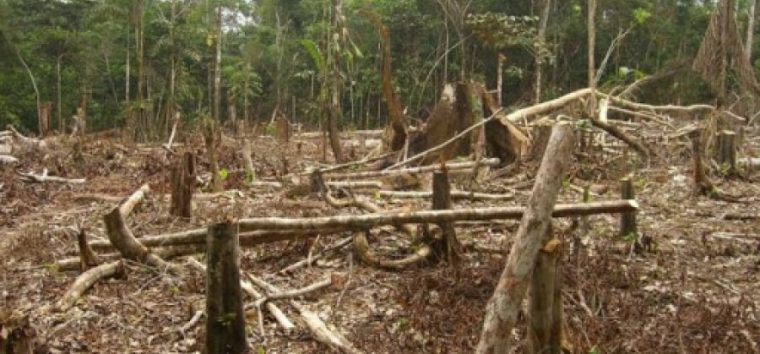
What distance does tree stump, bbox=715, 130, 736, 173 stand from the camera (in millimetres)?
10233

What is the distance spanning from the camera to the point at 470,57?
28.8 meters

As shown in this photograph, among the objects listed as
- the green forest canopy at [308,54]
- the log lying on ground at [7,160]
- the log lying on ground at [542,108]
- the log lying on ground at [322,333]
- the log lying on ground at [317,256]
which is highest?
the green forest canopy at [308,54]

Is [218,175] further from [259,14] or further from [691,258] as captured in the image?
[259,14]

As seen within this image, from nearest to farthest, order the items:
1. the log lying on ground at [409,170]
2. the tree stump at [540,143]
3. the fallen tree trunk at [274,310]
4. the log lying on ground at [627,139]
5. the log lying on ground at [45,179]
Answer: the fallen tree trunk at [274,310] < the log lying on ground at [409,170] < the tree stump at [540,143] < the log lying on ground at [45,179] < the log lying on ground at [627,139]

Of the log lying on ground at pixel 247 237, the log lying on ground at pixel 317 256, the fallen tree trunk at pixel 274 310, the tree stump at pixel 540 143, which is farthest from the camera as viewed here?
the tree stump at pixel 540 143

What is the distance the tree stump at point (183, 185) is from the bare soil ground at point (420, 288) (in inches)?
6.3

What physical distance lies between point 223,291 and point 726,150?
364 inches

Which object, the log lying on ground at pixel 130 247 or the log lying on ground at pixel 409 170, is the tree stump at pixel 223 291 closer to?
the log lying on ground at pixel 130 247

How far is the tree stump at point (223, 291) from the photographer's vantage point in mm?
3840

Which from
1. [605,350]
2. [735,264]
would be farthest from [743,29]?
[605,350]

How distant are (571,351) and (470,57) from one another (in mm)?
26177

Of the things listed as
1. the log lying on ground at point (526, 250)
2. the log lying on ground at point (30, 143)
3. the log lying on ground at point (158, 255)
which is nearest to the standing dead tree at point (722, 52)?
the log lying on ground at point (158, 255)

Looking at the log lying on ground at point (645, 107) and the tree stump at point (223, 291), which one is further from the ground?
the log lying on ground at point (645, 107)

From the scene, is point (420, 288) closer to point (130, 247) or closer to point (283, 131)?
point (130, 247)
